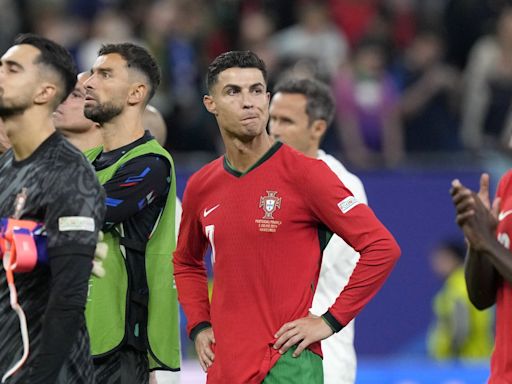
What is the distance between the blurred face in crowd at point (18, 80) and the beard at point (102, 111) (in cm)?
111

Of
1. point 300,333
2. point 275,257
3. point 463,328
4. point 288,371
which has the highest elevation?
point 275,257

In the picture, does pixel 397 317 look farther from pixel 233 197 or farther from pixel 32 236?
pixel 32 236

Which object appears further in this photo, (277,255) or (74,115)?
(74,115)

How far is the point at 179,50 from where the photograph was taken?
45.8ft

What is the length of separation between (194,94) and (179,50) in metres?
0.59

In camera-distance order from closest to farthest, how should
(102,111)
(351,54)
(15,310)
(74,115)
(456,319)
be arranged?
(15,310), (102,111), (74,115), (456,319), (351,54)

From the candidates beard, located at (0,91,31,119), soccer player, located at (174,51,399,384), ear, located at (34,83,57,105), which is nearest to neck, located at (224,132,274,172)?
soccer player, located at (174,51,399,384)

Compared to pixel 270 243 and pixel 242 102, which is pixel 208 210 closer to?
pixel 270 243

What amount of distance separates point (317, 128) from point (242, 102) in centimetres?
228

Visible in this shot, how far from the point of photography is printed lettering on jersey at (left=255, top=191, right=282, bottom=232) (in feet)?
19.9

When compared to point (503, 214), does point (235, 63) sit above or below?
above

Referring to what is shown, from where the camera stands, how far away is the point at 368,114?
539 inches

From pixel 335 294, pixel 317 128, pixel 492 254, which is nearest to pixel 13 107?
pixel 492 254

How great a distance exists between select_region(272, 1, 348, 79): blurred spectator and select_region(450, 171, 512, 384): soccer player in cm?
791
